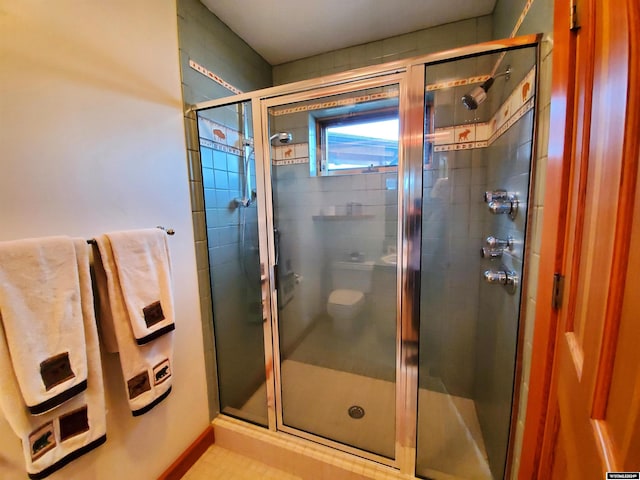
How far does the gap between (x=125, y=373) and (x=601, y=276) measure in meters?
1.41

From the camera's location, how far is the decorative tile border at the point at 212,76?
1.38 meters

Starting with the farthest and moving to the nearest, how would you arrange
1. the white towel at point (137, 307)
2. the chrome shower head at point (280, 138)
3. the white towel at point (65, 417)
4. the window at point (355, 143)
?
the window at point (355, 143) → the chrome shower head at point (280, 138) → the white towel at point (137, 307) → the white towel at point (65, 417)

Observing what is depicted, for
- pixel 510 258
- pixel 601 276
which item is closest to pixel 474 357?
pixel 510 258

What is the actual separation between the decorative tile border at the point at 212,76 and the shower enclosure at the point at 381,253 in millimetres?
251

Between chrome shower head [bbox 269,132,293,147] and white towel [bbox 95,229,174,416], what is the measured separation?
818 mm

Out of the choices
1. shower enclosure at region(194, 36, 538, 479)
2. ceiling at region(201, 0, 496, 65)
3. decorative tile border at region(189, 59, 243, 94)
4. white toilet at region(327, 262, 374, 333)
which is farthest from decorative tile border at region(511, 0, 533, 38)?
decorative tile border at region(189, 59, 243, 94)

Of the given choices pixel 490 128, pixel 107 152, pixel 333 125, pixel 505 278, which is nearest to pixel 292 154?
pixel 333 125

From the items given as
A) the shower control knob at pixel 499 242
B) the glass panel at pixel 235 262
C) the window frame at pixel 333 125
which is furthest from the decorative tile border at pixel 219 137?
the shower control knob at pixel 499 242

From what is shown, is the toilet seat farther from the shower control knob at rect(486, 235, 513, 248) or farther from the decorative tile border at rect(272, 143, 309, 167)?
the decorative tile border at rect(272, 143, 309, 167)

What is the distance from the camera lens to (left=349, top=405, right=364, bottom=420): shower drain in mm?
1547

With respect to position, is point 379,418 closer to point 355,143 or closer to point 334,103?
point 355,143

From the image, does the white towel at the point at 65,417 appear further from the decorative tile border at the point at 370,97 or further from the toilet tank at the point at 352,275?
the toilet tank at the point at 352,275

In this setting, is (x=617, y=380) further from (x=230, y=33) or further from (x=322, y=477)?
(x=230, y=33)

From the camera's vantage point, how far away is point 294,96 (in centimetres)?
127
